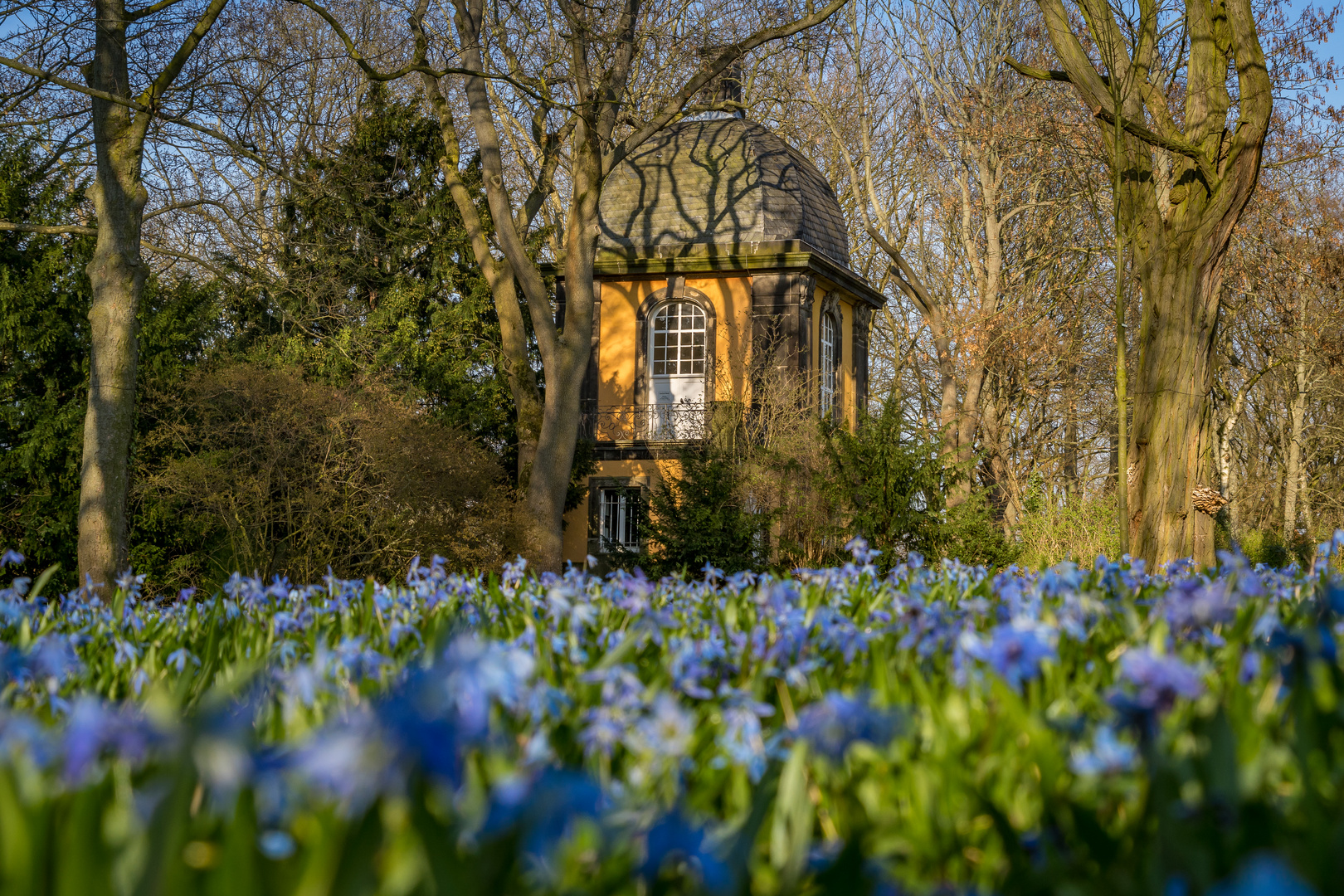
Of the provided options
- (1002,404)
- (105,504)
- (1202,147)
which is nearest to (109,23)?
(105,504)

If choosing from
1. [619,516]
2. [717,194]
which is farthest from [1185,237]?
[717,194]

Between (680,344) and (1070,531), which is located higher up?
(680,344)

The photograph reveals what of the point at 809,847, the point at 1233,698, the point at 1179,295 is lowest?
the point at 809,847

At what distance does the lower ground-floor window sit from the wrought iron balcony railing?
1.32 m

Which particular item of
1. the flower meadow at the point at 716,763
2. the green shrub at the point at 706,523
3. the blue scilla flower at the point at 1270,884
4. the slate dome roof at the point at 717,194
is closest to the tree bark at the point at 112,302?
the green shrub at the point at 706,523

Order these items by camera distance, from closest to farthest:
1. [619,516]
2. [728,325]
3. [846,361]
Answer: [619,516]
[728,325]
[846,361]

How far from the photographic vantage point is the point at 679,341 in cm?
2616

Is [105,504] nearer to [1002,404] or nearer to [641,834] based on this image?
[641,834]

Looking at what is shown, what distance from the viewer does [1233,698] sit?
70.9 inches

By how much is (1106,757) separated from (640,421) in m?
24.1

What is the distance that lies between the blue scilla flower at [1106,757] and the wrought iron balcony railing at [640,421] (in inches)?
916

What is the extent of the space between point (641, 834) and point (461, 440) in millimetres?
14833

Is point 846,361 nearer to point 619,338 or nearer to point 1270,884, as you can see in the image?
point 619,338

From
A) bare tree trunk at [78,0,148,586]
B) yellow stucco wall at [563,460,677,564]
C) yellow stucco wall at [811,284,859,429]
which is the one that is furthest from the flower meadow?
yellow stucco wall at [811,284,859,429]
